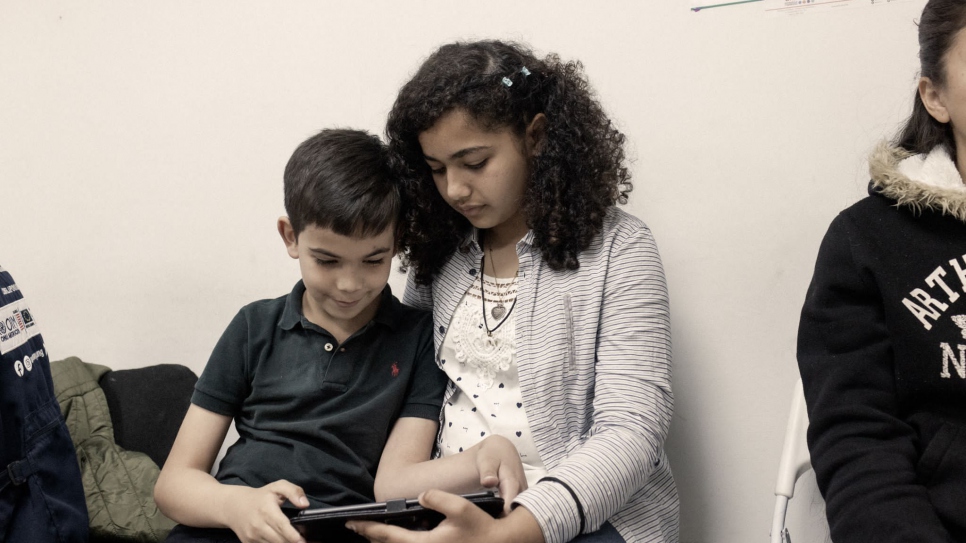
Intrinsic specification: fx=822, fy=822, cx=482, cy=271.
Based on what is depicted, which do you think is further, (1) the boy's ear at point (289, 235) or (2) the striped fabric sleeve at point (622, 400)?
(1) the boy's ear at point (289, 235)

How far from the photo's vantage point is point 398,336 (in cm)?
146

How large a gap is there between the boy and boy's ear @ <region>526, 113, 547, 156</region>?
246 mm

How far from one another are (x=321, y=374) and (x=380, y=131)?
664 millimetres

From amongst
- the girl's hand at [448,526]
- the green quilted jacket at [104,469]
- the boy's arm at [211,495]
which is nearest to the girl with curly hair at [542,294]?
the girl's hand at [448,526]

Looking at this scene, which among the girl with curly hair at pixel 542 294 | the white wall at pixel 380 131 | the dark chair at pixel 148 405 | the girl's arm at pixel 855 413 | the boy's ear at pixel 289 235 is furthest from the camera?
the dark chair at pixel 148 405

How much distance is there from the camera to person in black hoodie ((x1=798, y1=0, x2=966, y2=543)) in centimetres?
108

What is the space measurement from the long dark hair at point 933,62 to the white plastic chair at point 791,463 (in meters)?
0.43

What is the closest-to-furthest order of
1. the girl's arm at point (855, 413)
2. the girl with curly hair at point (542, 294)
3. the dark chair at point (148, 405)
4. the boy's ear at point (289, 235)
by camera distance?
the girl's arm at point (855, 413)
the girl with curly hair at point (542, 294)
the boy's ear at point (289, 235)
the dark chair at point (148, 405)

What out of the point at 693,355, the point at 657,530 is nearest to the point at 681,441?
the point at 693,355

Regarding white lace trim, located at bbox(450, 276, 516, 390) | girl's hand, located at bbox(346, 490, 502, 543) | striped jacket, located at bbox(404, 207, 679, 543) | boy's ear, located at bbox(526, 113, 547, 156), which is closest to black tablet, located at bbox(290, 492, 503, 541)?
girl's hand, located at bbox(346, 490, 502, 543)

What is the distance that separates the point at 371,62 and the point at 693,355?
3.05ft

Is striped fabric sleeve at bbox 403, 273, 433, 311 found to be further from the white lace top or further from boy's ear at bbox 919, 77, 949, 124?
boy's ear at bbox 919, 77, 949, 124

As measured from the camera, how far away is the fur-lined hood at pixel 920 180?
1114 millimetres

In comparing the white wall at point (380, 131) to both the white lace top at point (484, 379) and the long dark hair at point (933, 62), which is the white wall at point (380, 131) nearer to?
the long dark hair at point (933, 62)
